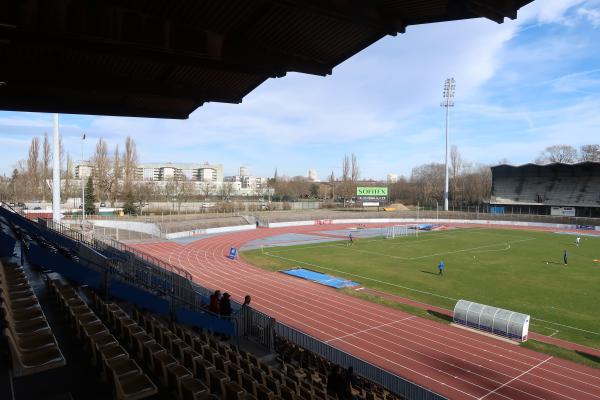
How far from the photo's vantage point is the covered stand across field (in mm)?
15523

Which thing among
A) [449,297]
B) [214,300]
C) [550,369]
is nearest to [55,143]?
[214,300]

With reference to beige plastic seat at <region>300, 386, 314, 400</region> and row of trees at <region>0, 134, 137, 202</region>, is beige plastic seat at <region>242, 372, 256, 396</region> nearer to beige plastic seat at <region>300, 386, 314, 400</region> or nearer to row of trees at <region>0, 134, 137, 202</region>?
beige plastic seat at <region>300, 386, 314, 400</region>

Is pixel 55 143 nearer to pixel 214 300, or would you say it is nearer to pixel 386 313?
pixel 214 300

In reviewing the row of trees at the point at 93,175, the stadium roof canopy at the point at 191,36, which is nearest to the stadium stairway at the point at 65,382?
the stadium roof canopy at the point at 191,36

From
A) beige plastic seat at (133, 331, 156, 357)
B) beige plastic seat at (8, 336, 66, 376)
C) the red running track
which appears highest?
beige plastic seat at (8, 336, 66, 376)

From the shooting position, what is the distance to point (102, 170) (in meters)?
68.4

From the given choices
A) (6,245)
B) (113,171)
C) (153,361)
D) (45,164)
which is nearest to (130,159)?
(113,171)

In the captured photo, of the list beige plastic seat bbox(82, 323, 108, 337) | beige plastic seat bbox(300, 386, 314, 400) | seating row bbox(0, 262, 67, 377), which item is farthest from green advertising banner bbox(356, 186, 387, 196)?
seating row bbox(0, 262, 67, 377)

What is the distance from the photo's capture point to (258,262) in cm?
3142

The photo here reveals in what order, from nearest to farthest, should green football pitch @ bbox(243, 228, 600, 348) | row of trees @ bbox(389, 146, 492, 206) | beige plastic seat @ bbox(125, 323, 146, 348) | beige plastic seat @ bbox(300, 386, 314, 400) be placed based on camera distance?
1. beige plastic seat @ bbox(125, 323, 146, 348)
2. beige plastic seat @ bbox(300, 386, 314, 400)
3. green football pitch @ bbox(243, 228, 600, 348)
4. row of trees @ bbox(389, 146, 492, 206)

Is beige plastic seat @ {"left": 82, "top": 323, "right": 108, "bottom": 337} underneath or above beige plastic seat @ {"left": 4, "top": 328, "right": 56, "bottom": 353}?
underneath

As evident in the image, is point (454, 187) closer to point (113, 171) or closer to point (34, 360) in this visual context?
point (113, 171)

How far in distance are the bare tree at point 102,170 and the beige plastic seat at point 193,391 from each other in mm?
69608

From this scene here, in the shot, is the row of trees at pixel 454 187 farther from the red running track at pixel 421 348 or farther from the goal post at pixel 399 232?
the red running track at pixel 421 348
